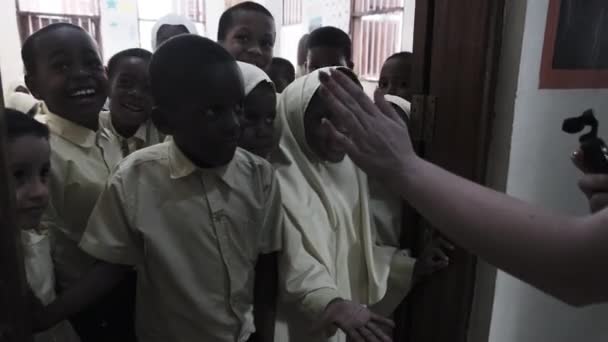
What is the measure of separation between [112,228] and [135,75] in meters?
0.67

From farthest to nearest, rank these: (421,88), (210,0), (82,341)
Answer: (210,0) < (421,88) < (82,341)

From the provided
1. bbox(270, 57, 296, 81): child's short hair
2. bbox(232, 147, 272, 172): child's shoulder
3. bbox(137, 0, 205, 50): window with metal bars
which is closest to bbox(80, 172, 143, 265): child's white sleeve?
bbox(232, 147, 272, 172): child's shoulder

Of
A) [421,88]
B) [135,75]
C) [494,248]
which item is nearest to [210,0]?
[135,75]

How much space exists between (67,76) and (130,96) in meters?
0.30

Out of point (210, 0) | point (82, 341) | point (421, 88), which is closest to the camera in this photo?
point (82, 341)

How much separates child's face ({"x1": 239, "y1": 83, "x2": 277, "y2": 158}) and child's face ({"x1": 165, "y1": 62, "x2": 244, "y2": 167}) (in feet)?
0.59

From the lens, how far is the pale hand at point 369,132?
0.68 m

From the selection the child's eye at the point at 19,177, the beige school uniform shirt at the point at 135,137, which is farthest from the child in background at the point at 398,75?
the child's eye at the point at 19,177

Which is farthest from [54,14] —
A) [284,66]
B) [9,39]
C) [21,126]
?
[21,126]

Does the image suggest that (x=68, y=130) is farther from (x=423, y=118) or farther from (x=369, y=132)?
(x=423, y=118)

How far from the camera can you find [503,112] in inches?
42.8

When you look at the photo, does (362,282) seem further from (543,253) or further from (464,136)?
(543,253)

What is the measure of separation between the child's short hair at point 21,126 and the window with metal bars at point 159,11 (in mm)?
4690

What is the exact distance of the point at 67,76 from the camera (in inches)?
39.8
